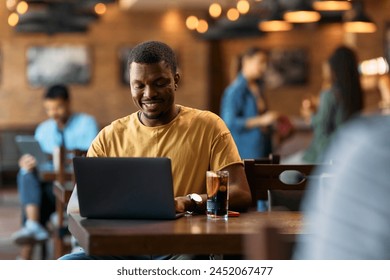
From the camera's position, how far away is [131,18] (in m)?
14.9

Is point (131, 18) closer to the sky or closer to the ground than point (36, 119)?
closer to the sky

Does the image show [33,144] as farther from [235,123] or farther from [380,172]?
[380,172]

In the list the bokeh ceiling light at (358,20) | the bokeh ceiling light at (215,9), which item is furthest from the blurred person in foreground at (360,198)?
the bokeh ceiling light at (215,9)

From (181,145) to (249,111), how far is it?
11.9 feet

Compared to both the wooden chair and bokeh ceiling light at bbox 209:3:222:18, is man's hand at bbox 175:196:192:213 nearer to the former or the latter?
the wooden chair

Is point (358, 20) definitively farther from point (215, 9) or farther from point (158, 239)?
point (158, 239)

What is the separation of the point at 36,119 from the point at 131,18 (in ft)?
7.45

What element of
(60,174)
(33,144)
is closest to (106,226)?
(60,174)

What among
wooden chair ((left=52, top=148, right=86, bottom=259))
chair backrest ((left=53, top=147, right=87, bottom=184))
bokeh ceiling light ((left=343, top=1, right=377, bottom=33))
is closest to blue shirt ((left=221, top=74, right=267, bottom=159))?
wooden chair ((left=52, top=148, right=86, bottom=259))

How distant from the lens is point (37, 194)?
572 centimetres

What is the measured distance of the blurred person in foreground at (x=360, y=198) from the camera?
0.78 m

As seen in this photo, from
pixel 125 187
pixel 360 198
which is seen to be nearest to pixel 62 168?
pixel 125 187

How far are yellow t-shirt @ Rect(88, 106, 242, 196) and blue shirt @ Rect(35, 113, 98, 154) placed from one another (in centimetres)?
267
